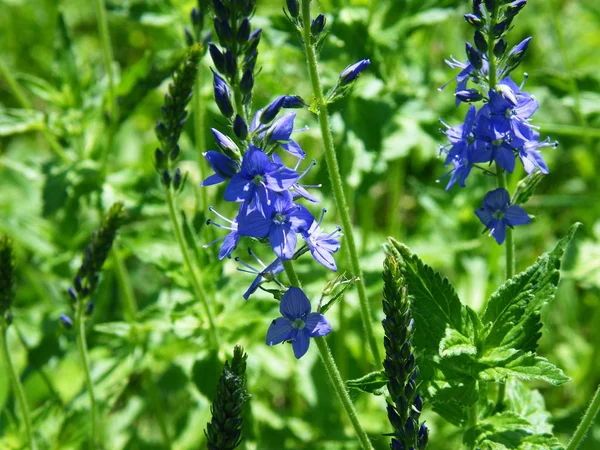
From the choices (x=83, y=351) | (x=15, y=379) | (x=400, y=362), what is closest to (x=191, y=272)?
(x=83, y=351)

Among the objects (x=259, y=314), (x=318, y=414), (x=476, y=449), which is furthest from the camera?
(x=318, y=414)

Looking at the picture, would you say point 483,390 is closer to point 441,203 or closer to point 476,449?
point 476,449

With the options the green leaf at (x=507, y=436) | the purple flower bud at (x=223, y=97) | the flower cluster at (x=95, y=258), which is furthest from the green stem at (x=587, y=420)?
the flower cluster at (x=95, y=258)

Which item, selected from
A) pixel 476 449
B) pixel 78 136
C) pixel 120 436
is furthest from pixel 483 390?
pixel 78 136

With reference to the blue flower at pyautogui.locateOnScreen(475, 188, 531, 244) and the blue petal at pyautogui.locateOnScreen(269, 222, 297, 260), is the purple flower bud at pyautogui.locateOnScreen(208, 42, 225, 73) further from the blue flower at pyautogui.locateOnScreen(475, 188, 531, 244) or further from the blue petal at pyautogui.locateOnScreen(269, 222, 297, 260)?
the blue flower at pyautogui.locateOnScreen(475, 188, 531, 244)

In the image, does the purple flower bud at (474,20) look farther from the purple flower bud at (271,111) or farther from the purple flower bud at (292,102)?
the purple flower bud at (271,111)

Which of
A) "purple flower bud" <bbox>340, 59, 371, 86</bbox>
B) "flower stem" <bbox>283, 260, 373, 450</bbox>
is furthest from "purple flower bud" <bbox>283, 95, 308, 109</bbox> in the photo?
"flower stem" <bbox>283, 260, 373, 450</bbox>
